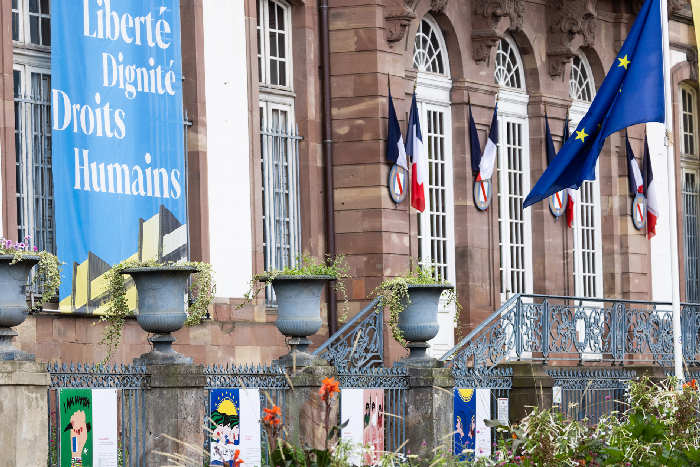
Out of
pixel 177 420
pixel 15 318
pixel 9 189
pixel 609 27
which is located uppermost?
pixel 609 27

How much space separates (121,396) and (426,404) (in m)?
4.37

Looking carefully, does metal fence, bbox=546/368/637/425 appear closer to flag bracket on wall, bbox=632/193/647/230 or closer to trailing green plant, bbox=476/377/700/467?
flag bracket on wall, bbox=632/193/647/230

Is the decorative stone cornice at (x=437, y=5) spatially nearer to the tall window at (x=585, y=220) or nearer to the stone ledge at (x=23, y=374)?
the tall window at (x=585, y=220)

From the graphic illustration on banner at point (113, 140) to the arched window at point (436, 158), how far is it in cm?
498

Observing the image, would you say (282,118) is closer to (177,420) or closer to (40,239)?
(40,239)

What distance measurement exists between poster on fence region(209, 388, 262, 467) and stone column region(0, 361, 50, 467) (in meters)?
2.20

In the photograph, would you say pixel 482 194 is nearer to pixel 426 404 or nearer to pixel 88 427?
pixel 426 404

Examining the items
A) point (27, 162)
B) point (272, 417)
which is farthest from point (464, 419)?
point (272, 417)

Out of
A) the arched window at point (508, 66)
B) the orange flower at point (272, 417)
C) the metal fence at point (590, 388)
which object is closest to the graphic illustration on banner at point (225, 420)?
the metal fence at point (590, 388)

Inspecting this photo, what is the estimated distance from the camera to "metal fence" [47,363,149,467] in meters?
14.3

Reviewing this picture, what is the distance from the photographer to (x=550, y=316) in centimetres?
2203

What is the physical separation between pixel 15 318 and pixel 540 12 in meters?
14.5

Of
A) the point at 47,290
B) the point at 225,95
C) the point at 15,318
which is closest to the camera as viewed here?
the point at 15,318

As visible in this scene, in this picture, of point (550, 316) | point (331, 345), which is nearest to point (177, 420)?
point (331, 345)
